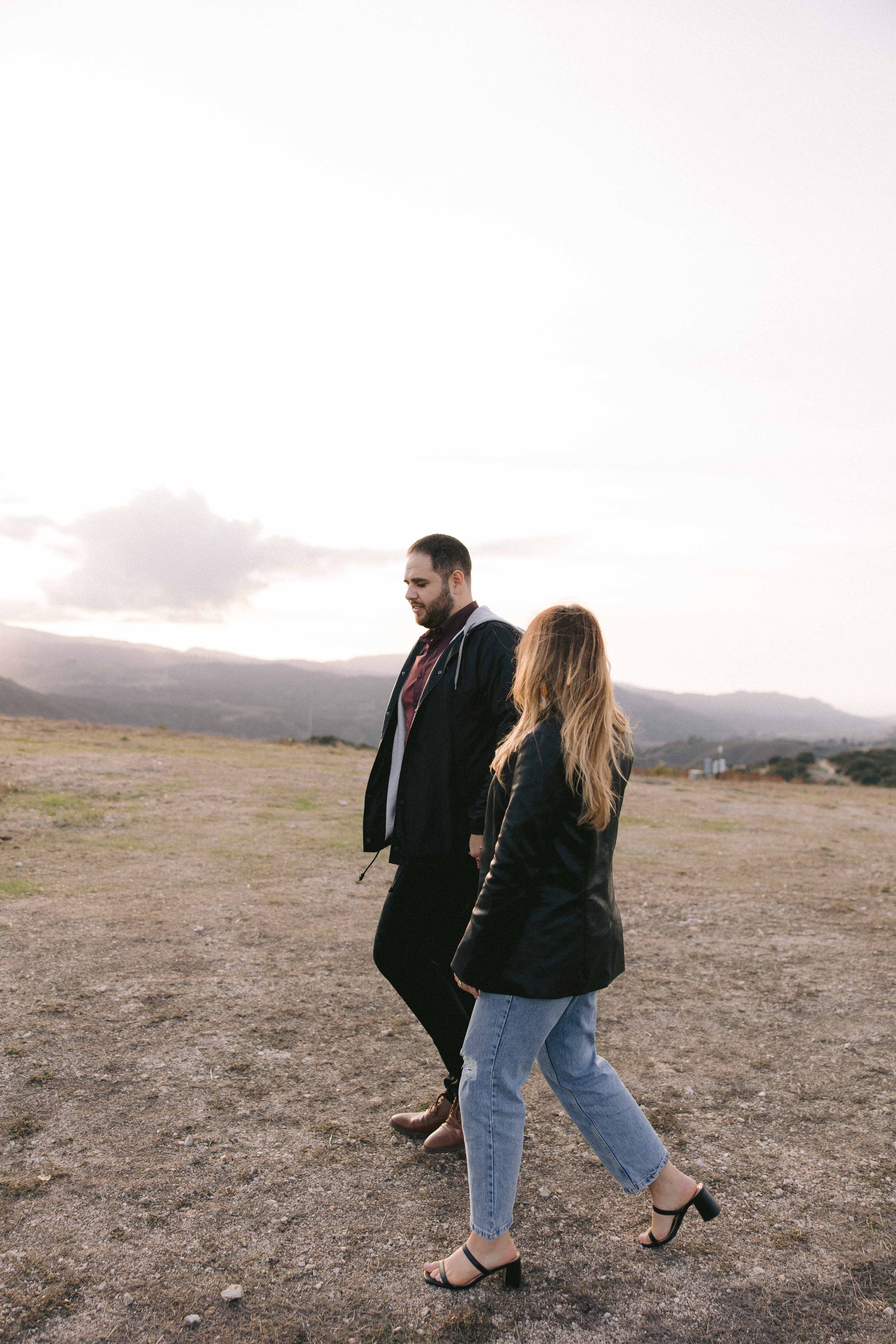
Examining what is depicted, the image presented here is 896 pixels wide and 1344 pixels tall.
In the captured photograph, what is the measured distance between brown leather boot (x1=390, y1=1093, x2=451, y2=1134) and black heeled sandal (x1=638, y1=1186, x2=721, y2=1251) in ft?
2.99

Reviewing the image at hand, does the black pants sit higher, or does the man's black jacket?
the man's black jacket

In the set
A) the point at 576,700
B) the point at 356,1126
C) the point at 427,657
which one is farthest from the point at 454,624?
the point at 356,1126

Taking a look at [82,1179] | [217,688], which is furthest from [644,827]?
[217,688]

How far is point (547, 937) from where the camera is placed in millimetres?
2355

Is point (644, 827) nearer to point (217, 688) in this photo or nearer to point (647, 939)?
point (647, 939)

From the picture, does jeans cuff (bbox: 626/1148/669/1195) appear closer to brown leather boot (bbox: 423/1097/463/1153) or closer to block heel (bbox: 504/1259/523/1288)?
block heel (bbox: 504/1259/523/1288)

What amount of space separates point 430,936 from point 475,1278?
1.05 metres

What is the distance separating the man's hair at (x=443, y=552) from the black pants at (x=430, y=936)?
113 cm

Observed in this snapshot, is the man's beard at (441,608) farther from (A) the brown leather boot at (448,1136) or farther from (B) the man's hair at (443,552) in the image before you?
(A) the brown leather boot at (448,1136)

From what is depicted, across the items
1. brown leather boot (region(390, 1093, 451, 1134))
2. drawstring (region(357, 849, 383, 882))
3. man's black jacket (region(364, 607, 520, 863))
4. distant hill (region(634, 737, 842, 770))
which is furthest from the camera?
distant hill (region(634, 737, 842, 770))

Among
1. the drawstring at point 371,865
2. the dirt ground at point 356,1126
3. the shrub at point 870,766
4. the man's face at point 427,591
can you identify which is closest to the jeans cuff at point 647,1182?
the dirt ground at point 356,1126

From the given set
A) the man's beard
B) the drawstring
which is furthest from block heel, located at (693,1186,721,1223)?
the man's beard

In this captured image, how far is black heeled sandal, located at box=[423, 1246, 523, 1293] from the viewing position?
2.47 meters

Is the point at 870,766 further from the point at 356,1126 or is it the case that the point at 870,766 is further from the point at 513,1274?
the point at 513,1274
